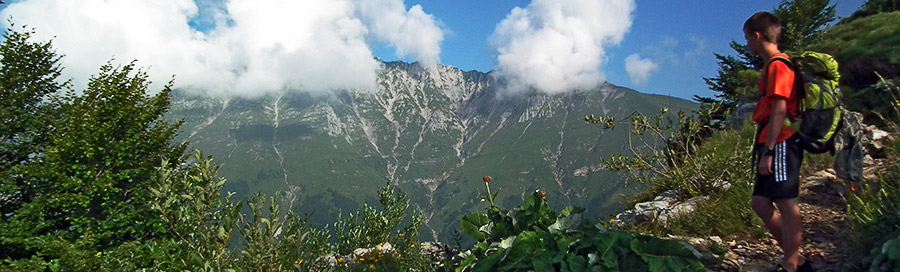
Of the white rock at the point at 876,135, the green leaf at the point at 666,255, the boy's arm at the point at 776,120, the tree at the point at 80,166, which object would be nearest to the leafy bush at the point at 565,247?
the green leaf at the point at 666,255

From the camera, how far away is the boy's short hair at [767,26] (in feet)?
11.5

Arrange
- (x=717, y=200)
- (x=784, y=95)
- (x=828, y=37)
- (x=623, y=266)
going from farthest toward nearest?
(x=828, y=37) < (x=717, y=200) < (x=784, y=95) < (x=623, y=266)

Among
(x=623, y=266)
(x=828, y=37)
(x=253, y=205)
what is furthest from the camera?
(x=828, y=37)

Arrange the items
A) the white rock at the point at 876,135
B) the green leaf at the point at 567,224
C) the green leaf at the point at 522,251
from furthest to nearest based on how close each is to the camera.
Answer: the white rock at the point at 876,135 → the green leaf at the point at 567,224 → the green leaf at the point at 522,251

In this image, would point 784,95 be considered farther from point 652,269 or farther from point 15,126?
point 15,126

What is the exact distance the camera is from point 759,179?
3.45m

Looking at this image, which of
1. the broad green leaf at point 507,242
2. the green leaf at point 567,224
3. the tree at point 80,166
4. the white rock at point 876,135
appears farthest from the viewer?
the tree at point 80,166

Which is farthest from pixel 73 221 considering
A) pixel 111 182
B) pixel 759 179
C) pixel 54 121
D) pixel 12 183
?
pixel 759 179

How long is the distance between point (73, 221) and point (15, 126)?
26.9 feet

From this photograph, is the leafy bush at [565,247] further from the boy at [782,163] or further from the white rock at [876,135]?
the white rock at [876,135]

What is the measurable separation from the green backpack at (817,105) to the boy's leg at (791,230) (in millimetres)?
463

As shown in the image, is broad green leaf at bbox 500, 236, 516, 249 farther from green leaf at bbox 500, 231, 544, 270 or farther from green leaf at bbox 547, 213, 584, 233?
green leaf at bbox 547, 213, 584, 233

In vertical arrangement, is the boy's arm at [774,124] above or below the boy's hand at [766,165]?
above

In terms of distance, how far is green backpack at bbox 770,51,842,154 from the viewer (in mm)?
3199
